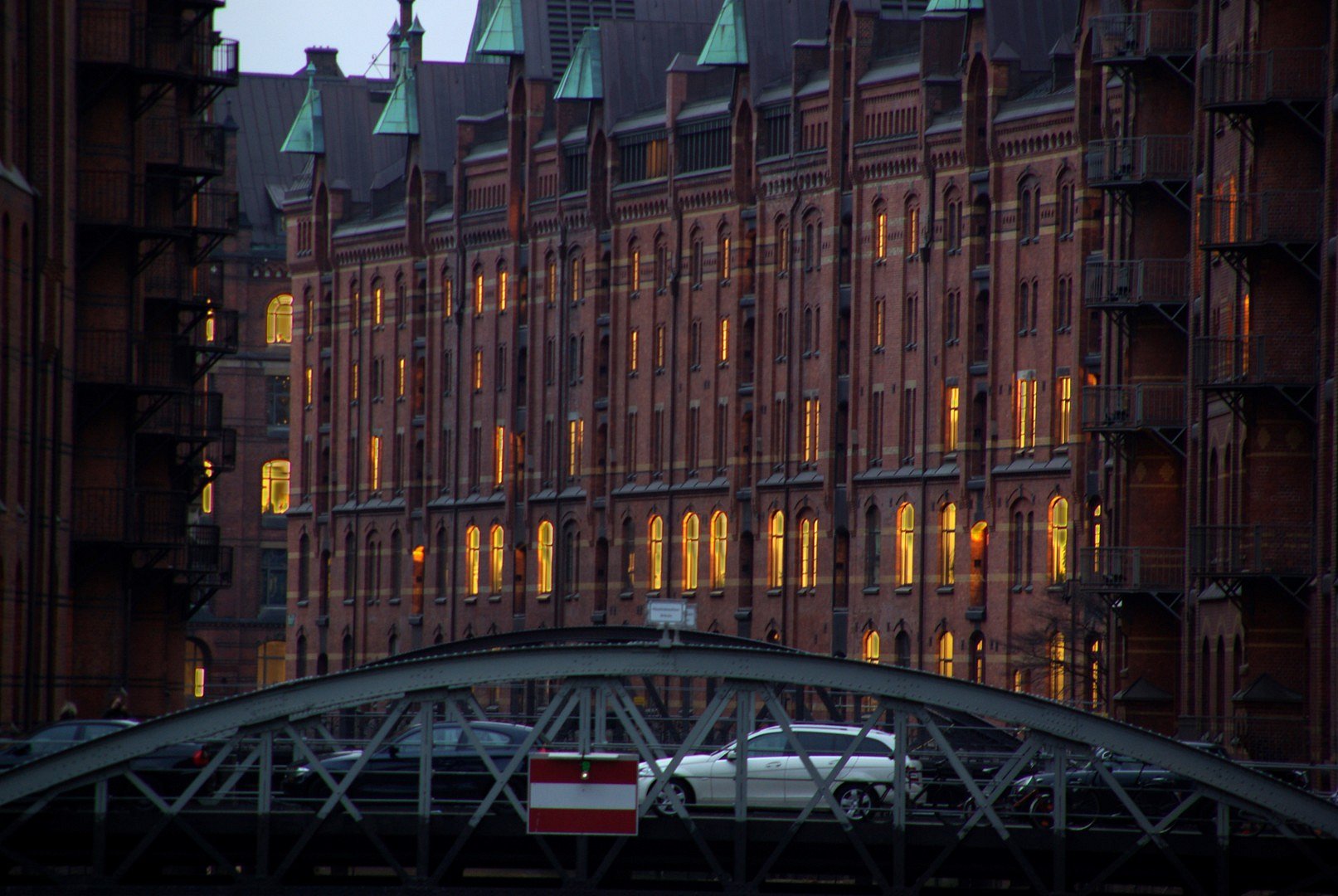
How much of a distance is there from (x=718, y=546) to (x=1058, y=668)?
25.6 meters

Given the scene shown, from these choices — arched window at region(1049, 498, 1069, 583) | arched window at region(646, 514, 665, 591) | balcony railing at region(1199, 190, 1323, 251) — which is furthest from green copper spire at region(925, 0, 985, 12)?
balcony railing at region(1199, 190, 1323, 251)

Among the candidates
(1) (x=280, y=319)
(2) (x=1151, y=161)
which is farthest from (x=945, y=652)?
(1) (x=280, y=319)

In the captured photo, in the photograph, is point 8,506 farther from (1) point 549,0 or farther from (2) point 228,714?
(1) point 549,0

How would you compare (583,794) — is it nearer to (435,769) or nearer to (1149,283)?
(435,769)

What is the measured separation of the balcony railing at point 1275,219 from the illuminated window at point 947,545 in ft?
120

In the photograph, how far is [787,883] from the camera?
167 ft

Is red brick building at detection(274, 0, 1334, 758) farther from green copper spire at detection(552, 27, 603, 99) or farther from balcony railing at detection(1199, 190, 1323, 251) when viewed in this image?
green copper spire at detection(552, 27, 603, 99)

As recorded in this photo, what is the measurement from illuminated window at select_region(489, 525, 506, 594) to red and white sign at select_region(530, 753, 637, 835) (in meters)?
83.1

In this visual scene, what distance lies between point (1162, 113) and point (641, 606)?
48998mm

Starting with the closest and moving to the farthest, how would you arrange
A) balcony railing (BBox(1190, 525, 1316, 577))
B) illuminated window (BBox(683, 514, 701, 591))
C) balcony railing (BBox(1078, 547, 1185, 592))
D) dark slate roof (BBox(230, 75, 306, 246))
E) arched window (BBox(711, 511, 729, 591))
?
balcony railing (BBox(1190, 525, 1316, 577)) < balcony railing (BBox(1078, 547, 1185, 592)) < arched window (BBox(711, 511, 729, 591)) < illuminated window (BBox(683, 514, 701, 591)) < dark slate roof (BBox(230, 75, 306, 246))

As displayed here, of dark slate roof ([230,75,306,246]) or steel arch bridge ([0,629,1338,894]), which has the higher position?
dark slate roof ([230,75,306,246])

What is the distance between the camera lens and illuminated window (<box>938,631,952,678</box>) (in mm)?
99831

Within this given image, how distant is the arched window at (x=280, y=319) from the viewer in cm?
14425

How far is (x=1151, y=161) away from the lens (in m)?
72.4
